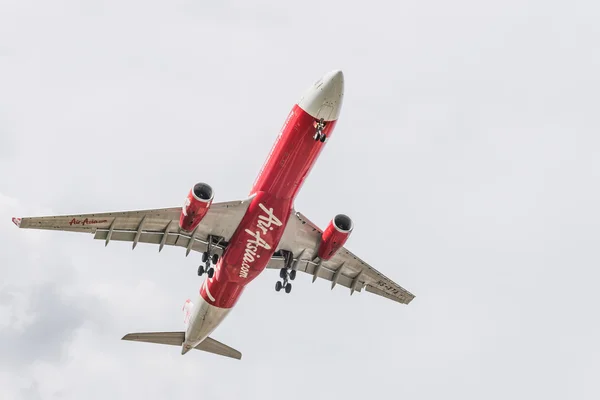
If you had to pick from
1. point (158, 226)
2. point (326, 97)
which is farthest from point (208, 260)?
point (326, 97)

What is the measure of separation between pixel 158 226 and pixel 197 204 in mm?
4984

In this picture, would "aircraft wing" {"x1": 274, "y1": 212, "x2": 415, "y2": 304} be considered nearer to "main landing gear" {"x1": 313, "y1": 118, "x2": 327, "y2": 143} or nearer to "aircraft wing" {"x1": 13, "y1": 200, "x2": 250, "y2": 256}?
"aircraft wing" {"x1": 13, "y1": 200, "x2": 250, "y2": 256}

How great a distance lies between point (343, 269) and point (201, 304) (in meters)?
8.31

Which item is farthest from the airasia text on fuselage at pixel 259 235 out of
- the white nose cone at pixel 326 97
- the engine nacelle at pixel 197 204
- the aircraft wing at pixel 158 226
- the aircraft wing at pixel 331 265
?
the white nose cone at pixel 326 97

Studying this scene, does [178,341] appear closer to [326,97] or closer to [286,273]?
[286,273]

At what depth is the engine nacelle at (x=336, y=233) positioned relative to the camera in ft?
151

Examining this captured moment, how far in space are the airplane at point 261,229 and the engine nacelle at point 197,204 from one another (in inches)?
1.8

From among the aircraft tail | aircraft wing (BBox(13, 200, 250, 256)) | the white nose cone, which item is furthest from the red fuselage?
the aircraft tail

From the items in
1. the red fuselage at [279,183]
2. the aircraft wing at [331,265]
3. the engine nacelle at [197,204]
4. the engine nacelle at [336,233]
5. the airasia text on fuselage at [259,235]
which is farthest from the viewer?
the aircraft wing at [331,265]

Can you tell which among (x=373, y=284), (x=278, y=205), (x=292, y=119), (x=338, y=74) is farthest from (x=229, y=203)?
(x=373, y=284)

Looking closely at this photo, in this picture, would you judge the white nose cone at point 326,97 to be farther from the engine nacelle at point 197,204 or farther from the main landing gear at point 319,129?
the engine nacelle at point 197,204

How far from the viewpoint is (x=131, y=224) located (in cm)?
4550

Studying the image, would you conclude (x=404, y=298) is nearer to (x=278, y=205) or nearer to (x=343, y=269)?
(x=343, y=269)

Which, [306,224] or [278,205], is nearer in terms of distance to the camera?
[278,205]
